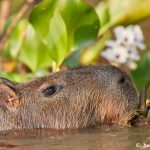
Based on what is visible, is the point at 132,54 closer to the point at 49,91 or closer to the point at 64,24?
the point at 64,24

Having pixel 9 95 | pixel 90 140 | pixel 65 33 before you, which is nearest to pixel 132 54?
pixel 65 33

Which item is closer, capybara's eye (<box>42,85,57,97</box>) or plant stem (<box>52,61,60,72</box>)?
capybara's eye (<box>42,85,57,97</box>)

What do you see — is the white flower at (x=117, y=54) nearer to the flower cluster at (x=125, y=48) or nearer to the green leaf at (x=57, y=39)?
the flower cluster at (x=125, y=48)

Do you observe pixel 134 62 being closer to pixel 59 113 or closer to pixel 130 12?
pixel 130 12

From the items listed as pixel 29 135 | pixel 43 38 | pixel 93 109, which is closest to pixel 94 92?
pixel 93 109

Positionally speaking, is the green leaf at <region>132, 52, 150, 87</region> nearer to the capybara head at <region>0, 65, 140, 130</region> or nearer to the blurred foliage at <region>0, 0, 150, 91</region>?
the blurred foliage at <region>0, 0, 150, 91</region>

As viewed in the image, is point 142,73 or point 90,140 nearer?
point 90,140

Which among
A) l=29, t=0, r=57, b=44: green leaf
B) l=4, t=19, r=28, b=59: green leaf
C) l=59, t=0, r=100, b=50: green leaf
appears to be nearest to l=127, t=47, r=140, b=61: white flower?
l=59, t=0, r=100, b=50: green leaf
